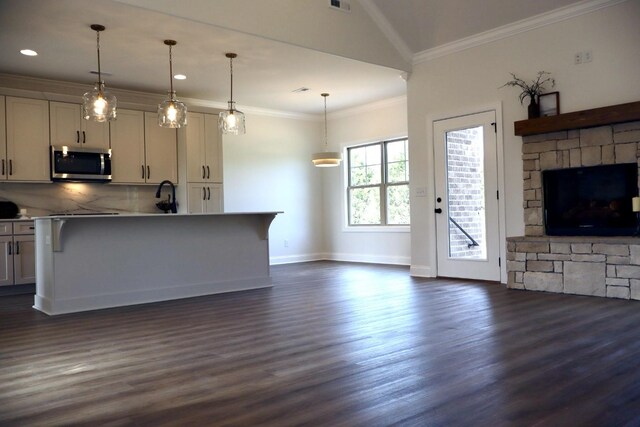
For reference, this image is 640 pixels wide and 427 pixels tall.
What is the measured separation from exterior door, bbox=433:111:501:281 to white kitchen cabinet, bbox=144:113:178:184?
12.6 ft

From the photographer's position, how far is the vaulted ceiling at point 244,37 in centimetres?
491

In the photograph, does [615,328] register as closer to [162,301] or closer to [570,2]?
[570,2]

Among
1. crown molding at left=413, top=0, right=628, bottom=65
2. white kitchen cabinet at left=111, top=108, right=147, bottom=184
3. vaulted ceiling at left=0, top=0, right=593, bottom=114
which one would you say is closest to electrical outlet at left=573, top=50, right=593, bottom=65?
crown molding at left=413, top=0, right=628, bottom=65

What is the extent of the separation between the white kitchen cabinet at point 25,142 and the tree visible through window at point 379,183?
509 cm

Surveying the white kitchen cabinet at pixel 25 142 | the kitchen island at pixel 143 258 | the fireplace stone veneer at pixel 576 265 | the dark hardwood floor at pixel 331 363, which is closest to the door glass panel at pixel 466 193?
the fireplace stone veneer at pixel 576 265

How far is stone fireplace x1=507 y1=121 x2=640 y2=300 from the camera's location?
15.6ft

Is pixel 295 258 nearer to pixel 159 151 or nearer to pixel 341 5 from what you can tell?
pixel 159 151

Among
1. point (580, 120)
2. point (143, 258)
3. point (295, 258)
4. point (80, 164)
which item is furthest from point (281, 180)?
point (580, 120)

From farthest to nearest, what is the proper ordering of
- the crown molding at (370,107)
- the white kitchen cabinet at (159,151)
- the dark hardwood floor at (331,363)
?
1. the crown molding at (370,107)
2. the white kitchen cabinet at (159,151)
3. the dark hardwood floor at (331,363)

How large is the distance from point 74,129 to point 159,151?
3.90ft

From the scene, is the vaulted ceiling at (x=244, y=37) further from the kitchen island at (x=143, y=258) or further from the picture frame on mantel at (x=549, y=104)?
the kitchen island at (x=143, y=258)

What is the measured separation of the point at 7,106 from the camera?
6281 millimetres

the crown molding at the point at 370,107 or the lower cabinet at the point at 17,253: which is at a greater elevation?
the crown molding at the point at 370,107

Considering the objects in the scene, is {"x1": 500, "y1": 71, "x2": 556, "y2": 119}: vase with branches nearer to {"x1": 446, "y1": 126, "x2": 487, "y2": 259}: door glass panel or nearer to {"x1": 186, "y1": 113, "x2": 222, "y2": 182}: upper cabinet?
{"x1": 446, "y1": 126, "x2": 487, "y2": 259}: door glass panel
